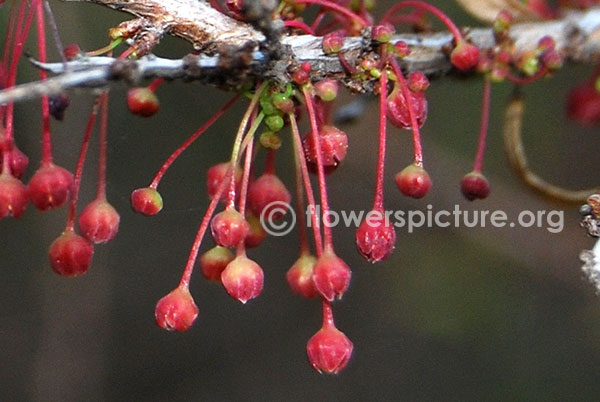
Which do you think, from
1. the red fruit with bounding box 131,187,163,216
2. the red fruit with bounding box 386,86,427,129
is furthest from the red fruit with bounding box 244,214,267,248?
the red fruit with bounding box 386,86,427,129

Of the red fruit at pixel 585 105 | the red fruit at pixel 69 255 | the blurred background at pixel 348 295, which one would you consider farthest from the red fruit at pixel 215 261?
the blurred background at pixel 348 295

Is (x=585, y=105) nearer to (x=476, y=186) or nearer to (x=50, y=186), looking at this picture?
(x=476, y=186)

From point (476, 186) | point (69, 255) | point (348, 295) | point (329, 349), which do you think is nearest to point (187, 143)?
point (69, 255)

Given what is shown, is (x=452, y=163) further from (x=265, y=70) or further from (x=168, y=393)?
(x=265, y=70)

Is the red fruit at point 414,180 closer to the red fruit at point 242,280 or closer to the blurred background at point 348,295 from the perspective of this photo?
the red fruit at point 242,280

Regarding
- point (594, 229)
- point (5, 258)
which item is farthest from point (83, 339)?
point (594, 229)

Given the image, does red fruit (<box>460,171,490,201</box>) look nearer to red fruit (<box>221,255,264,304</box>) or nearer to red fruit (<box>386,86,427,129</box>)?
red fruit (<box>386,86,427,129</box>)

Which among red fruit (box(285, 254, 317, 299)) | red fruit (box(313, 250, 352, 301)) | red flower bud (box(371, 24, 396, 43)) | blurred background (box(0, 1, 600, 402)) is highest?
red flower bud (box(371, 24, 396, 43))
